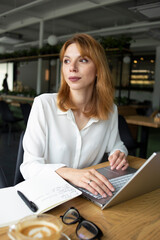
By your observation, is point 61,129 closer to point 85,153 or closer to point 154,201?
point 85,153

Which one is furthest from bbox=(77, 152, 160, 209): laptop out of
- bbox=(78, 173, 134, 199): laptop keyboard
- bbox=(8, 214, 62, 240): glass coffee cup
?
bbox=(8, 214, 62, 240): glass coffee cup

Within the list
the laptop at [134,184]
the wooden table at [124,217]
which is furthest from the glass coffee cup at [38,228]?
the laptop at [134,184]

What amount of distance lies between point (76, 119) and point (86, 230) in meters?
0.88

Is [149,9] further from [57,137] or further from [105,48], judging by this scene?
[57,137]

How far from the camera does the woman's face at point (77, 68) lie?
4.52ft

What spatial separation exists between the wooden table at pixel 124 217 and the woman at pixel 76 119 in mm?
338

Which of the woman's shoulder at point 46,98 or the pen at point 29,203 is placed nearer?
the pen at point 29,203

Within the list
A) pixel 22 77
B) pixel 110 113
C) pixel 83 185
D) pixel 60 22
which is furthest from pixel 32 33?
pixel 83 185

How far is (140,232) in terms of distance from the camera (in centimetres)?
71

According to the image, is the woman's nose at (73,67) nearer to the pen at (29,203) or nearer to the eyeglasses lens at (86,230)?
the pen at (29,203)

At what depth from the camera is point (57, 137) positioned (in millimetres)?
1387

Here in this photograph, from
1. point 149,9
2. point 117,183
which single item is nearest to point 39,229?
point 117,183

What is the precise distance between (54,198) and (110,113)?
3.05ft

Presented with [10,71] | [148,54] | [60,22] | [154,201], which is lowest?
[154,201]
